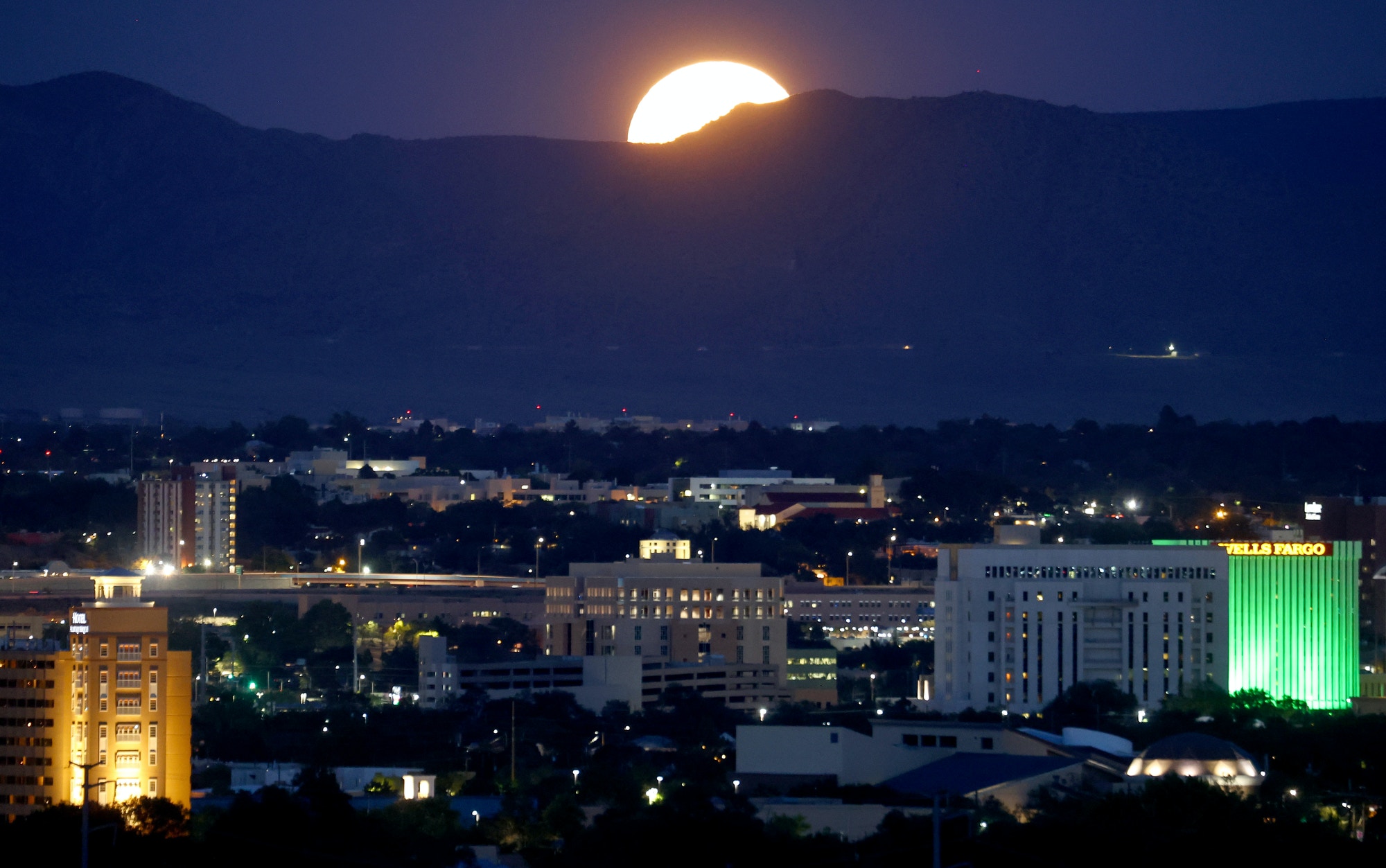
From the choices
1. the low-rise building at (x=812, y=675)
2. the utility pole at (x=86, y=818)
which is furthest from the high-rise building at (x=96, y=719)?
the low-rise building at (x=812, y=675)

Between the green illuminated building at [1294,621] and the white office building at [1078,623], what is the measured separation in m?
0.97

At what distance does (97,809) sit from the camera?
48.1 metres

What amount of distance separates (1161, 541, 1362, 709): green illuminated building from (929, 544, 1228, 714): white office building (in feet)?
3.17

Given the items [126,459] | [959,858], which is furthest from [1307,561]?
[126,459]

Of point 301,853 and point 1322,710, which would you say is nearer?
point 301,853

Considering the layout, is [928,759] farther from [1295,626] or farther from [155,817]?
[1295,626]

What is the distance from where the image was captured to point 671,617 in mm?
90188

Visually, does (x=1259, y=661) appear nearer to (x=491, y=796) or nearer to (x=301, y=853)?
(x=491, y=796)

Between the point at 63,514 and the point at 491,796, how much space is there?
85.2 meters

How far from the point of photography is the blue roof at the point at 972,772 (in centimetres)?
5400

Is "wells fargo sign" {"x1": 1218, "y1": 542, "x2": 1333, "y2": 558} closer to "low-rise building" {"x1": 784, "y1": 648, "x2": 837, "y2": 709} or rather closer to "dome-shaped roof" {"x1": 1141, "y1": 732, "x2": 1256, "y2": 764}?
"low-rise building" {"x1": 784, "y1": 648, "x2": 837, "y2": 709}

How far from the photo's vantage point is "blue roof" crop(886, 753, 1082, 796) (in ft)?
177

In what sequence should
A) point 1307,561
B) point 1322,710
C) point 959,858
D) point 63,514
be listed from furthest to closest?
point 63,514 < point 1307,561 < point 1322,710 < point 959,858

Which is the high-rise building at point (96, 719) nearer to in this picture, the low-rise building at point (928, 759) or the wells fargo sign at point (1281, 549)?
the low-rise building at point (928, 759)
